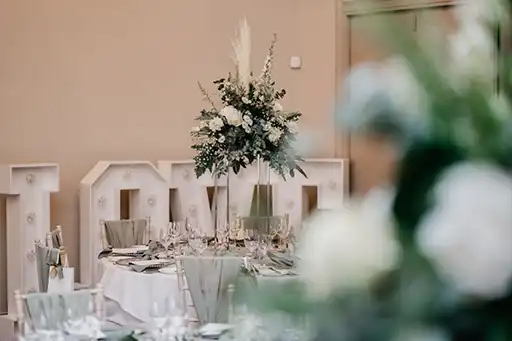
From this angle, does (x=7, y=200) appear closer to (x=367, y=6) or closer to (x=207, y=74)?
(x=207, y=74)

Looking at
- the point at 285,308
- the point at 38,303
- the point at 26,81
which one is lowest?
the point at 38,303

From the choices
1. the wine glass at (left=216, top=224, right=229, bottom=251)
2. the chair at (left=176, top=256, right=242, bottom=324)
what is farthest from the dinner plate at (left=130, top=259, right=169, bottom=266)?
the chair at (left=176, top=256, right=242, bottom=324)

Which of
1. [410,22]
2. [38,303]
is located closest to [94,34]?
[38,303]

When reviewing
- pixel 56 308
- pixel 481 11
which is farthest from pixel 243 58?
pixel 481 11

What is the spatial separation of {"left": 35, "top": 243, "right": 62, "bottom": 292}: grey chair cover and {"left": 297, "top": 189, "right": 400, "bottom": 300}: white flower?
420 cm

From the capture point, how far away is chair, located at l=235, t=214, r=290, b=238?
14.8ft

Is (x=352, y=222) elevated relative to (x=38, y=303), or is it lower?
elevated

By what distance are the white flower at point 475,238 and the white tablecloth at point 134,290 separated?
346 centimetres

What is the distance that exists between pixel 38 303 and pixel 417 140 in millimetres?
2654

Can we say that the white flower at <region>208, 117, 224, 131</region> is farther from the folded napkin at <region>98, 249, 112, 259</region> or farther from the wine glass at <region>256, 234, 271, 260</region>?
the folded napkin at <region>98, 249, 112, 259</region>

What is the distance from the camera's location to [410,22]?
0.65m

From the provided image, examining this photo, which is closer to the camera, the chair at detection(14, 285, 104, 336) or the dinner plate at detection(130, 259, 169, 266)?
the chair at detection(14, 285, 104, 336)

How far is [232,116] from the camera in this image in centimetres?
441

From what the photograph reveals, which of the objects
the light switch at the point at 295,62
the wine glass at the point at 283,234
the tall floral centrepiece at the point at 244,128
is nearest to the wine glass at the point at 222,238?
the wine glass at the point at 283,234
